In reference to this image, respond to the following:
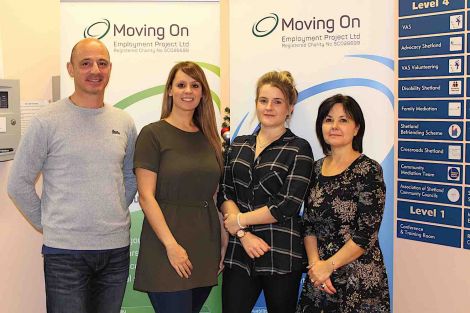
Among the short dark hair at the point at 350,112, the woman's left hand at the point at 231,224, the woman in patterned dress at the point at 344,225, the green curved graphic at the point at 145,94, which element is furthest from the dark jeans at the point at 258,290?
the green curved graphic at the point at 145,94

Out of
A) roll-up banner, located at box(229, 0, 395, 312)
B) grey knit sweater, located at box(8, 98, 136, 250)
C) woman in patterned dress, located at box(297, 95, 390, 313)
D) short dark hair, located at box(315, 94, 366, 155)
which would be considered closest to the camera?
grey knit sweater, located at box(8, 98, 136, 250)

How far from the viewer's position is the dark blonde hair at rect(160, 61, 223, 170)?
2455mm

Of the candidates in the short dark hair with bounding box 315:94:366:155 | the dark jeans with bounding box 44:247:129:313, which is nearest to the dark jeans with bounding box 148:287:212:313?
the dark jeans with bounding box 44:247:129:313

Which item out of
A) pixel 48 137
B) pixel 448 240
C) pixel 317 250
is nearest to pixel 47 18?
pixel 48 137

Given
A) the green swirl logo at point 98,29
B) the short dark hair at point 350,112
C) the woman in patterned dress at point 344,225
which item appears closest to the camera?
the woman in patterned dress at point 344,225

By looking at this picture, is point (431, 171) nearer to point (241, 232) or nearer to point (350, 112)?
point (350, 112)

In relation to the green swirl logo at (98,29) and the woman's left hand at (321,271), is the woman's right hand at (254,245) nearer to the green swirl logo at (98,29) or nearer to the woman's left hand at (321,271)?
the woman's left hand at (321,271)

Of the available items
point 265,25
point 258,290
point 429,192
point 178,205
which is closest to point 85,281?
point 178,205

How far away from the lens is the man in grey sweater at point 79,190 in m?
2.23

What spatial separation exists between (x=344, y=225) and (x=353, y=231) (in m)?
0.05

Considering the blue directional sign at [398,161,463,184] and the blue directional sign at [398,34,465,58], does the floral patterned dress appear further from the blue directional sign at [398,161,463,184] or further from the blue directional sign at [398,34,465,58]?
the blue directional sign at [398,34,465,58]

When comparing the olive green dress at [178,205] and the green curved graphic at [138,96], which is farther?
the green curved graphic at [138,96]

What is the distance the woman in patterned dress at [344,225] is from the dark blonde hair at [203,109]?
51 cm

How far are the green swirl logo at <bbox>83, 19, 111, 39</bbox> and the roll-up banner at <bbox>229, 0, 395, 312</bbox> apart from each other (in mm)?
710
